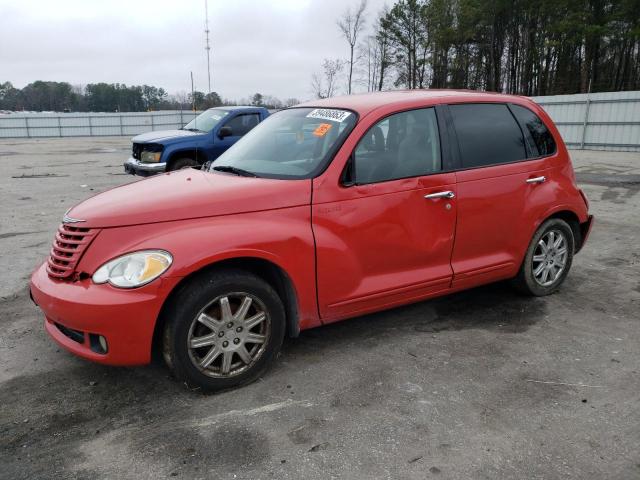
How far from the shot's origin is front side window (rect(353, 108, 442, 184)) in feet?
12.0

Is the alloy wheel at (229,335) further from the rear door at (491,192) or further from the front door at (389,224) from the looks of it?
the rear door at (491,192)

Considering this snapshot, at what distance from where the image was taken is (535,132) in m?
4.64

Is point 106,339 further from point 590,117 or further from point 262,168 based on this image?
point 590,117

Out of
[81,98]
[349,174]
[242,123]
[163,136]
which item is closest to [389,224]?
[349,174]

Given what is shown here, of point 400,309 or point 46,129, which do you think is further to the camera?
point 46,129

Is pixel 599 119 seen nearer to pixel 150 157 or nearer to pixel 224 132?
pixel 224 132

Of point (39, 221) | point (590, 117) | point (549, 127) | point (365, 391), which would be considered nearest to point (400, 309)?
point (365, 391)

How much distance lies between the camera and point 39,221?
8.28 metres

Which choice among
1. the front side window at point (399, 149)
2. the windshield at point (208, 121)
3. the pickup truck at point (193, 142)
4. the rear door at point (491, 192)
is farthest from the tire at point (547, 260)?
the windshield at point (208, 121)

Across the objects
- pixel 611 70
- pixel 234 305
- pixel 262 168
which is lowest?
pixel 234 305

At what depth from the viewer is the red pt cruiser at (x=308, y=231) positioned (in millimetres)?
3012

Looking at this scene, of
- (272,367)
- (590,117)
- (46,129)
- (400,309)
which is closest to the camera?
(272,367)

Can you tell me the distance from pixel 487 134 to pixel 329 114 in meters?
1.32

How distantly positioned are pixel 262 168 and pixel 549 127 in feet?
8.87
